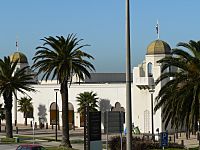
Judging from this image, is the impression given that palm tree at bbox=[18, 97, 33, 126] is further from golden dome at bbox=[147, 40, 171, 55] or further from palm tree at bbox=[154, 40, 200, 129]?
palm tree at bbox=[154, 40, 200, 129]

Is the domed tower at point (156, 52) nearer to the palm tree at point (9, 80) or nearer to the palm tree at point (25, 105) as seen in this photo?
the palm tree at point (9, 80)

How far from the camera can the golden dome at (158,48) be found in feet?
218

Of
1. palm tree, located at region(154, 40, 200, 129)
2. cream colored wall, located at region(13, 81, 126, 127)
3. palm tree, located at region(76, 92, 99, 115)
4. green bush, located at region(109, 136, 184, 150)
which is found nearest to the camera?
palm tree, located at region(154, 40, 200, 129)

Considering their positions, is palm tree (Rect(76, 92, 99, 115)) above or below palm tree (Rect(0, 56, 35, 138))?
below

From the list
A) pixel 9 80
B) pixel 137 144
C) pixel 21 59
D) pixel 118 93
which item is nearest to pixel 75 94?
pixel 118 93

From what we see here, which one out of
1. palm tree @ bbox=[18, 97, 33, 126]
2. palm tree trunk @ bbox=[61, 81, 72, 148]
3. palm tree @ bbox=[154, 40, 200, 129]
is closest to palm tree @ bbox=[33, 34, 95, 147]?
palm tree trunk @ bbox=[61, 81, 72, 148]

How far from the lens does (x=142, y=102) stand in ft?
229

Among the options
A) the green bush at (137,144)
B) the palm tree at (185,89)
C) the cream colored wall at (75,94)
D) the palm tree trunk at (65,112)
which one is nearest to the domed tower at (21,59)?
the cream colored wall at (75,94)

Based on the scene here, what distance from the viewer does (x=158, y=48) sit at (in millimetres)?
66688

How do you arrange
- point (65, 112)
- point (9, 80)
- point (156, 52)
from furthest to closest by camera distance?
point (156, 52) < point (9, 80) < point (65, 112)

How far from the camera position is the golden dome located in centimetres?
6656

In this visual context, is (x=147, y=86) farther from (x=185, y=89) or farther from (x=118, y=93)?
(x=185, y=89)

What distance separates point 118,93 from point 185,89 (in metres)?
46.3

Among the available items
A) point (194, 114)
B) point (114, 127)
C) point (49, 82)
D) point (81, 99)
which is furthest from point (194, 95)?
point (49, 82)
